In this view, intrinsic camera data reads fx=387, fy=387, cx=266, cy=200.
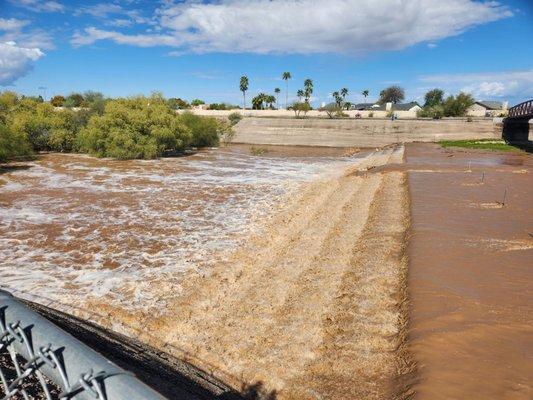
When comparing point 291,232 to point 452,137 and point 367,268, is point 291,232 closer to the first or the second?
point 367,268

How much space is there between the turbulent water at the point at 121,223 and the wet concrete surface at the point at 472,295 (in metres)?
5.91

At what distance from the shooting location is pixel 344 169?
3309 cm

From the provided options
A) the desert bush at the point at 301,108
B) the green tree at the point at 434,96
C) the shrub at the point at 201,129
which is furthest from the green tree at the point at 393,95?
the shrub at the point at 201,129

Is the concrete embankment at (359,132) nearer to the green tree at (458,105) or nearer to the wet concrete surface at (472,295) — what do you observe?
the green tree at (458,105)

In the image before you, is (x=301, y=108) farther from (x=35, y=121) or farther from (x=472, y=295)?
(x=472, y=295)

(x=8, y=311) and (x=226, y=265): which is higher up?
(x=8, y=311)

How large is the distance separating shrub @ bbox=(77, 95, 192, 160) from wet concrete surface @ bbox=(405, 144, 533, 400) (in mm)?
27427

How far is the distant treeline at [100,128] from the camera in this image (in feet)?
120

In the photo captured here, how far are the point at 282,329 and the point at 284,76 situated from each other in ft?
422

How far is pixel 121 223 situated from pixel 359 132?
5357 cm


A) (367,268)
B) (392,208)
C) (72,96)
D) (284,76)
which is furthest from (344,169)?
(284,76)

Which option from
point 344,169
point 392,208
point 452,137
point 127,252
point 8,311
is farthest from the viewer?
point 452,137

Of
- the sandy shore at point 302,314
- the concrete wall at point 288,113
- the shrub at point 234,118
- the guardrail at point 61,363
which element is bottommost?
the sandy shore at point 302,314

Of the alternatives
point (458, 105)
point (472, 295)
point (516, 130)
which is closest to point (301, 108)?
point (458, 105)
